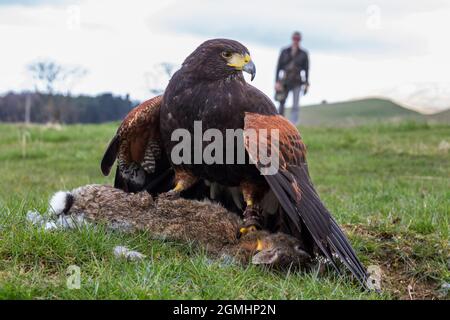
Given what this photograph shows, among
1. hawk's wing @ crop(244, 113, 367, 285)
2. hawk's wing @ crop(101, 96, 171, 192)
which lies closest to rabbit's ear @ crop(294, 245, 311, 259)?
hawk's wing @ crop(244, 113, 367, 285)

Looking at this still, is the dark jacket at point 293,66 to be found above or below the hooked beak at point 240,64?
above

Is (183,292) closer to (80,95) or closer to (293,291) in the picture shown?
(293,291)

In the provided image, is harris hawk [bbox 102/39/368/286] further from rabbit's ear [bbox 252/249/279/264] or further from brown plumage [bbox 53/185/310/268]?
rabbit's ear [bbox 252/249/279/264]

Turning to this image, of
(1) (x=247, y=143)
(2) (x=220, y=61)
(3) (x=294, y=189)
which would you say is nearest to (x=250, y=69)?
(2) (x=220, y=61)

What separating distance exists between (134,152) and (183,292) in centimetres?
201

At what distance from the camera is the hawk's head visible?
185 inches

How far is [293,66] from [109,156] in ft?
34.8

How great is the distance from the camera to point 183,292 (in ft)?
11.4

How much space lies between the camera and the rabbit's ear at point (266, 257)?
4.14 m

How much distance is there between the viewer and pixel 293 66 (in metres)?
15.3

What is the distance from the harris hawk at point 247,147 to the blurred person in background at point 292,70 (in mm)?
10619

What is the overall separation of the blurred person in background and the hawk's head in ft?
35.1

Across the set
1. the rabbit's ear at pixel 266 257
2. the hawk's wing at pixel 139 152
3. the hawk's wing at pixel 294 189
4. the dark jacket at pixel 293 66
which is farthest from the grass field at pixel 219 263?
the dark jacket at pixel 293 66

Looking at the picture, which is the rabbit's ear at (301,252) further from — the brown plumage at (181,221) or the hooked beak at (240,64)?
the hooked beak at (240,64)
